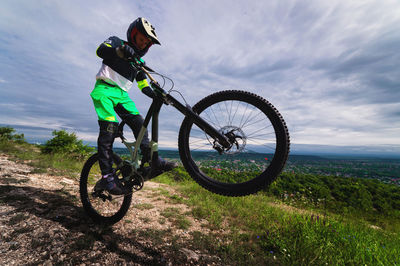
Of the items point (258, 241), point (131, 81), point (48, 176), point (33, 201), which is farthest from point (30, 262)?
point (48, 176)

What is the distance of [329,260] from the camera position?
2740 mm

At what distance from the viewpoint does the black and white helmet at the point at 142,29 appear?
291 centimetres

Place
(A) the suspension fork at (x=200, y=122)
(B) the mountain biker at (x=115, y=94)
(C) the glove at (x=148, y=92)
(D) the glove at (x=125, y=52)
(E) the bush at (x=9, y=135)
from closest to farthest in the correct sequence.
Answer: (A) the suspension fork at (x=200, y=122) → (D) the glove at (x=125, y=52) → (B) the mountain biker at (x=115, y=94) → (C) the glove at (x=148, y=92) → (E) the bush at (x=9, y=135)

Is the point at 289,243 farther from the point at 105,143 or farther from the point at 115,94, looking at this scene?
the point at 115,94

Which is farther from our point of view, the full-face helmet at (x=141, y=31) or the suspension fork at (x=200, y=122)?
the full-face helmet at (x=141, y=31)

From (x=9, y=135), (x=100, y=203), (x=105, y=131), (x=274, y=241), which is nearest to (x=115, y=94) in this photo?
→ (x=105, y=131)

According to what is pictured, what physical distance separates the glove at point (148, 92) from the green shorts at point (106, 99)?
479mm

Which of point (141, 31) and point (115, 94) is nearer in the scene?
point (141, 31)

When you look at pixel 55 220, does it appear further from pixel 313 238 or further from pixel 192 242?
pixel 313 238

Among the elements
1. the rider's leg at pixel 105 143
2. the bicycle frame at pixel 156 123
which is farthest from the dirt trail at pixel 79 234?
the bicycle frame at pixel 156 123

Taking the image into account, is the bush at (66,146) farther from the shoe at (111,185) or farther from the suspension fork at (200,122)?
the suspension fork at (200,122)

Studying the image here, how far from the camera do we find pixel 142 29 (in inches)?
115

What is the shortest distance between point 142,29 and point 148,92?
111cm

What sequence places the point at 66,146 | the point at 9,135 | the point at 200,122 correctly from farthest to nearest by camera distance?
the point at 9,135
the point at 66,146
the point at 200,122
